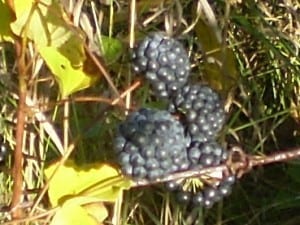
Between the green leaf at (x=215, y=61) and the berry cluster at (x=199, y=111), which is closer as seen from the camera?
the berry cluster at (x=199, y=111)

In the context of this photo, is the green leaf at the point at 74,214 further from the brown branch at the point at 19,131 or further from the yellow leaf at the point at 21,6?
the yellow leaf at the point at 21,6

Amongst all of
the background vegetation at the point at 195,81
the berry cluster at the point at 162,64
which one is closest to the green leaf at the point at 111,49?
the background vegetation at the point at 195,81

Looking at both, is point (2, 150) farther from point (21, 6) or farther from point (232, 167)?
point (232, 167)

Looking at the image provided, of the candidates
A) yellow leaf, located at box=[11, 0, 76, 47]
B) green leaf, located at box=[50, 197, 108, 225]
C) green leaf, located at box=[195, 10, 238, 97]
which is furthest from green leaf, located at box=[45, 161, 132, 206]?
green leaf, located at box=[195, 10, 238, 97]

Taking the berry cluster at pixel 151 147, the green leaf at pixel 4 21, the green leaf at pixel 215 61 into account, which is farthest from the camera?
the green leaf at pixel 215 61

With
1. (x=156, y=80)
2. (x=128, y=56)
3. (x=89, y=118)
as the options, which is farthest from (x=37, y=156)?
(x=156, y=80)

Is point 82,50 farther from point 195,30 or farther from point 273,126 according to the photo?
point 273,126
